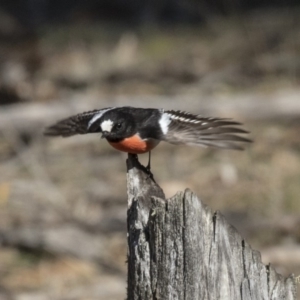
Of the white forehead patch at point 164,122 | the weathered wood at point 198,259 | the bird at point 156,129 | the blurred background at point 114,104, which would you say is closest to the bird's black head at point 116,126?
the bird at point 156,129

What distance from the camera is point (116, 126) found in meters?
3.44

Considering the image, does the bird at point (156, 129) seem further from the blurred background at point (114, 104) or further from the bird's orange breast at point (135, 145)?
the blurred background at point (114, 104)

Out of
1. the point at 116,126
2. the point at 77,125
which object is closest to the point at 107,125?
the point at 116,126

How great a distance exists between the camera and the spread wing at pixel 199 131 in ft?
11.5

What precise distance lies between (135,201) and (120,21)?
920 centimetres

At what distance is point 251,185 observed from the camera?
7.09m

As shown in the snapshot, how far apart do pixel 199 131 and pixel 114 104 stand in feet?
12.6

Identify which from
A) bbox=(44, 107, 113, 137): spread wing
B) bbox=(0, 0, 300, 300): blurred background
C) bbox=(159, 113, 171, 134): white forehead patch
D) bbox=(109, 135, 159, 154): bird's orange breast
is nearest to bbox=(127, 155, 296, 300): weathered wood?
bbox=(109, 135, 159, 154): bird's orange breast

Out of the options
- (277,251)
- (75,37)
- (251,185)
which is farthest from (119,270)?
(75,37)

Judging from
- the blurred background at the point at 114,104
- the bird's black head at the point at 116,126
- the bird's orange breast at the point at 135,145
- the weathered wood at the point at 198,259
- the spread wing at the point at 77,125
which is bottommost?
the weathered wood at the point at 198,259

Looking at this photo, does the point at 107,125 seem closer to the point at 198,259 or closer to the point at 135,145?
the point at 135,145

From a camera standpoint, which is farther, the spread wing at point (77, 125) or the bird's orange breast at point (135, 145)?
the spread wing at point (77, 125)

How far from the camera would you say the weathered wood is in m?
2.46

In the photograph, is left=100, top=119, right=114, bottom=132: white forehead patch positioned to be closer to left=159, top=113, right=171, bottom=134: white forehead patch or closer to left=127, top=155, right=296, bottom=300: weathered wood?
left=159, top=113, right=171, bottom=134: white forehead patch
